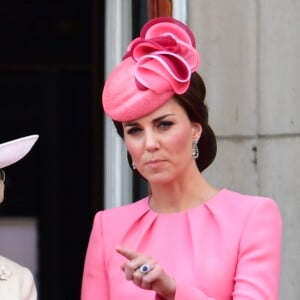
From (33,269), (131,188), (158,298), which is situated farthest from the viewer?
(33,269)

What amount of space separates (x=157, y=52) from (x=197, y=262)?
57cm

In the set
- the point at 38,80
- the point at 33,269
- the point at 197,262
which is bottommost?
the point at 33,269

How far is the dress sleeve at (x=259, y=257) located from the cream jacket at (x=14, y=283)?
1.69 feet

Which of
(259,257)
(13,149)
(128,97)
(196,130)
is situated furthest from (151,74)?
(259,257)

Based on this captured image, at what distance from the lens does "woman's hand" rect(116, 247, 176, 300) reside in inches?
120

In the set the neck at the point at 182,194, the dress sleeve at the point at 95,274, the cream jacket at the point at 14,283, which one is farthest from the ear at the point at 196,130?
the cream jacket at the point at 14,283

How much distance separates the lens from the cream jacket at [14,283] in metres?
3.39

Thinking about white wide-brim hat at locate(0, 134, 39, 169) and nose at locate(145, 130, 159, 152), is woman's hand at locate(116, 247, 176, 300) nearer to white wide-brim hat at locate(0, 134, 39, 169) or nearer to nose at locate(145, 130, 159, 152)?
nose at locate(145, 130, 159, 152)

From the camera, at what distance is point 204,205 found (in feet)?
11.2

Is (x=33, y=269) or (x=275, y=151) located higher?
(x=275, y=151)

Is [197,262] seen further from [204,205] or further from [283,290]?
[283,290]

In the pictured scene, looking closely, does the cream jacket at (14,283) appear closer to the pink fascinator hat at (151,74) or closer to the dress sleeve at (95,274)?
the dress sleeve at (95,274)

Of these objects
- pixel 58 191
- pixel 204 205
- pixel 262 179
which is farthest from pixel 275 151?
pixel 204 205

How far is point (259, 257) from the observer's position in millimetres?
3266
